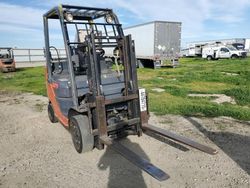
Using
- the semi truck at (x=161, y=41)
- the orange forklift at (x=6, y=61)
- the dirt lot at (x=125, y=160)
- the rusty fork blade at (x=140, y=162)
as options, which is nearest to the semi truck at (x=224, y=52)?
the semi truck at (x=161, y=41)

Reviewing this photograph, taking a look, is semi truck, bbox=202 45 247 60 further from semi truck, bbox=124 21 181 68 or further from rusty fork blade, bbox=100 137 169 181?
rusty fork blade, bbox=100 137 169 181

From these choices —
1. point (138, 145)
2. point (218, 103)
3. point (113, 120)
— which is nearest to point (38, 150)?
point (113, 120)

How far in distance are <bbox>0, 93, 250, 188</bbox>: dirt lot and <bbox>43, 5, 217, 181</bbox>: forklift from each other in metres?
0.34

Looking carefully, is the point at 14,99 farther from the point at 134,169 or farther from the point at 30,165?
the point at 134,169

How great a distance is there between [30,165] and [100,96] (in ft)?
5.94

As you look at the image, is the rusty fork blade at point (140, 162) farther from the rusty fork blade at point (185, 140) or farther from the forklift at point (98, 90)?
the rusty fork blade at point (185, 140)

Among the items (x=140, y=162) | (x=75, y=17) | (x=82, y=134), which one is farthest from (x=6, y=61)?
(x=140, y=162)

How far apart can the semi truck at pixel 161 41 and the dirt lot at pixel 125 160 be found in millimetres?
15682

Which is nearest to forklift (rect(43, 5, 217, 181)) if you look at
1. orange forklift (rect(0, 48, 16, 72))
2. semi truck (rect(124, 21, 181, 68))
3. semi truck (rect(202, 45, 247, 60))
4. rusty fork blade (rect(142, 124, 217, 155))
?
rusty fork blade (rect(142, 124, 217, 155))

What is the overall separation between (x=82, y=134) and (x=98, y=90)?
0.87 m

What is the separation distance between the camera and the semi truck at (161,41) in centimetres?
2180

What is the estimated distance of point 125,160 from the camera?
185 inches

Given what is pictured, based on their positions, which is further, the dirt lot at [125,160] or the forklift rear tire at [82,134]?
the forklift rear tire at [82,134]

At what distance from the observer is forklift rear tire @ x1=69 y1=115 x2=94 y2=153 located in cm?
475
